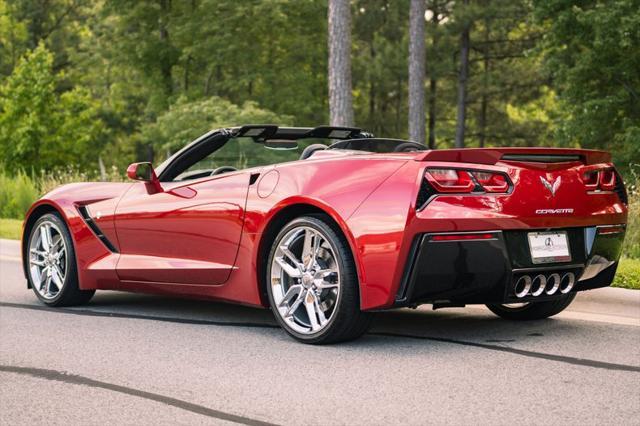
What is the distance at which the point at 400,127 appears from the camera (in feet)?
159

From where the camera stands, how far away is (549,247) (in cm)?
564

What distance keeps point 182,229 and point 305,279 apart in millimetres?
1236

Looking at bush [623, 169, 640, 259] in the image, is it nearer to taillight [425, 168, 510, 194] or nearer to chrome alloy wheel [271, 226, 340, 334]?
taillight [425, 168, 510, 194]

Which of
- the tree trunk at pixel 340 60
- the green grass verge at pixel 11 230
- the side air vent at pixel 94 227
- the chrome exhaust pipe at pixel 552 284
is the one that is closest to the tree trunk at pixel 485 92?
the tree trunk at pixel 340 60

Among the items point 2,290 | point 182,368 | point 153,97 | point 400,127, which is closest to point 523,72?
point 400,127

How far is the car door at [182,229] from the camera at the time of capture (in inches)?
249

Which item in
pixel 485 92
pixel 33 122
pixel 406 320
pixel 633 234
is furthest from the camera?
pixel 485 92

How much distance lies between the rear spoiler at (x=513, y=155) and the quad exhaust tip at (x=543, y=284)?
0.69m

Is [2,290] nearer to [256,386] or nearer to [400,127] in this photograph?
[256,386]

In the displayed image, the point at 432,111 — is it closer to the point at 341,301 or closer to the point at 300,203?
the point at 300,203

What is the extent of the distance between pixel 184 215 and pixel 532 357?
101 inches

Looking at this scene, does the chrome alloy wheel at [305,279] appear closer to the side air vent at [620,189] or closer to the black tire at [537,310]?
the black tire at [537,310]

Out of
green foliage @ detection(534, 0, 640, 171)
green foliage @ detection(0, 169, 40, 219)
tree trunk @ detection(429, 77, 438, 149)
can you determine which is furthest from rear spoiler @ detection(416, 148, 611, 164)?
tree trunk @ detection(429, 77, 438, 149)

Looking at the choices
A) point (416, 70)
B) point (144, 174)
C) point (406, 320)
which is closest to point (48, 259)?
point (144, 174)
